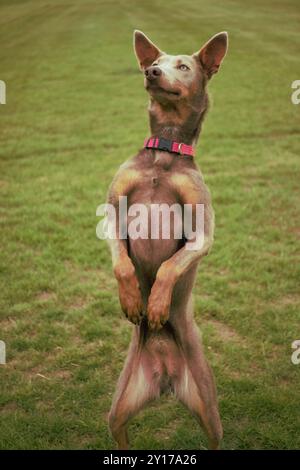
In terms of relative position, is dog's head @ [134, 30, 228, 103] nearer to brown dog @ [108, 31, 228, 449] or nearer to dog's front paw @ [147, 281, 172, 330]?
brown dog @ [108, 31, 228, 449]

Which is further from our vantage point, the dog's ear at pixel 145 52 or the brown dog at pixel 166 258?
the dog's ear at pixel 145 52

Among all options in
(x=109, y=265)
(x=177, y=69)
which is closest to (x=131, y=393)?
(x=177, y=69)

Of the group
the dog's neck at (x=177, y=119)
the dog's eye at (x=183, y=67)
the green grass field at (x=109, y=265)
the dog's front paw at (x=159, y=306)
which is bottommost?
the green grass field at (x=109, y=265)

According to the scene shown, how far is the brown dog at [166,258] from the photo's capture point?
3.07 m

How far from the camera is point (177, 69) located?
3.19 meters

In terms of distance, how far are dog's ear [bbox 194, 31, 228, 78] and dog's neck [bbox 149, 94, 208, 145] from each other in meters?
0.20

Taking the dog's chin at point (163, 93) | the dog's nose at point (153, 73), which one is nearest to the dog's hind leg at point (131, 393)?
the dog's chin at point (163, 93)

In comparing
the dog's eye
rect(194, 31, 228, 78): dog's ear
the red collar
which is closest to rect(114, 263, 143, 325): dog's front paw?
the red collar

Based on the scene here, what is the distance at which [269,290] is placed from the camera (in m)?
5.84

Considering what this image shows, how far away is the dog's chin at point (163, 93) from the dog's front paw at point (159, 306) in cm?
107

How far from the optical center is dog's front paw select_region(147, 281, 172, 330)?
2994 mm

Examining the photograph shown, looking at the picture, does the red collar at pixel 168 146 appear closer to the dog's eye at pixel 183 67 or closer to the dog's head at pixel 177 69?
the dog's head at pixel 177 69
